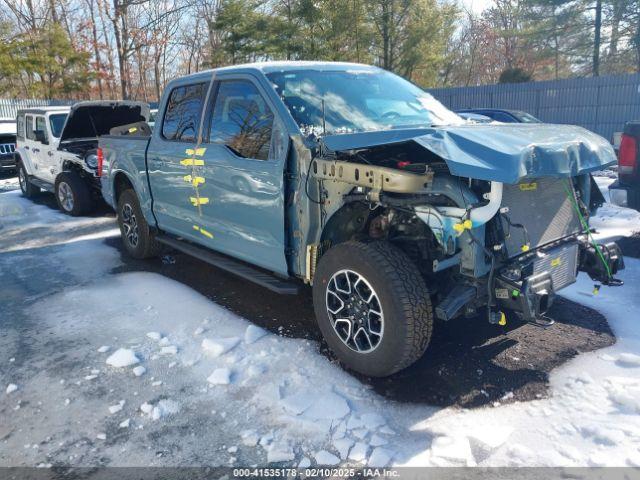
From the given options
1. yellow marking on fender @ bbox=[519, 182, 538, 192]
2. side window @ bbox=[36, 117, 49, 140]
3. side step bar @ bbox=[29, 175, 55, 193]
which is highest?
side window @ bbox=[36, 117, 49, 140]

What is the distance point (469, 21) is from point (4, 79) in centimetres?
3000

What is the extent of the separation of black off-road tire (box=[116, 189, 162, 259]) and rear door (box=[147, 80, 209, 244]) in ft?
1.60

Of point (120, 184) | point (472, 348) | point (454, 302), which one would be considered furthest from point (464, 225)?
point (120, 184)

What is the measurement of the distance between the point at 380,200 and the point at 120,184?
4.34 metres

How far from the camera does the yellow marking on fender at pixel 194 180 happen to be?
467 cm

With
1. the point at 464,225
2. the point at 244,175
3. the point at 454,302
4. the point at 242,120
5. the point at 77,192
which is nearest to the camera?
the point at 464,225

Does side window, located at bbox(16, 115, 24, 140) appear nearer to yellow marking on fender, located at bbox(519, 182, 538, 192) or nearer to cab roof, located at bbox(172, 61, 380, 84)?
cab roof, located at bbox(172, 61, 380, 84)

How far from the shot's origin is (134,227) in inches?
247

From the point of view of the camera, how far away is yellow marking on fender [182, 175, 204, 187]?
15.3 feet

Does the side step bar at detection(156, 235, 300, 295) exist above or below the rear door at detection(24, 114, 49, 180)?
below

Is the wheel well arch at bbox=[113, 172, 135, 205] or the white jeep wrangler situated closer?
the wheel well arch at bbox=[113, 172, 135, 205]

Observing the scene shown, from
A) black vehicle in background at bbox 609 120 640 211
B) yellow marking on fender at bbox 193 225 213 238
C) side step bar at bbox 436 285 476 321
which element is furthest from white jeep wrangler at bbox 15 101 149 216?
black vehicle in background at bbox 609 120 640 211

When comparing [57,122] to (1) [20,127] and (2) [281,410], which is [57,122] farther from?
(2) [281,410]

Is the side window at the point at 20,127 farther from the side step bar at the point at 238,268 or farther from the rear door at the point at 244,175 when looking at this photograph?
the rear door at the point at 244,175
